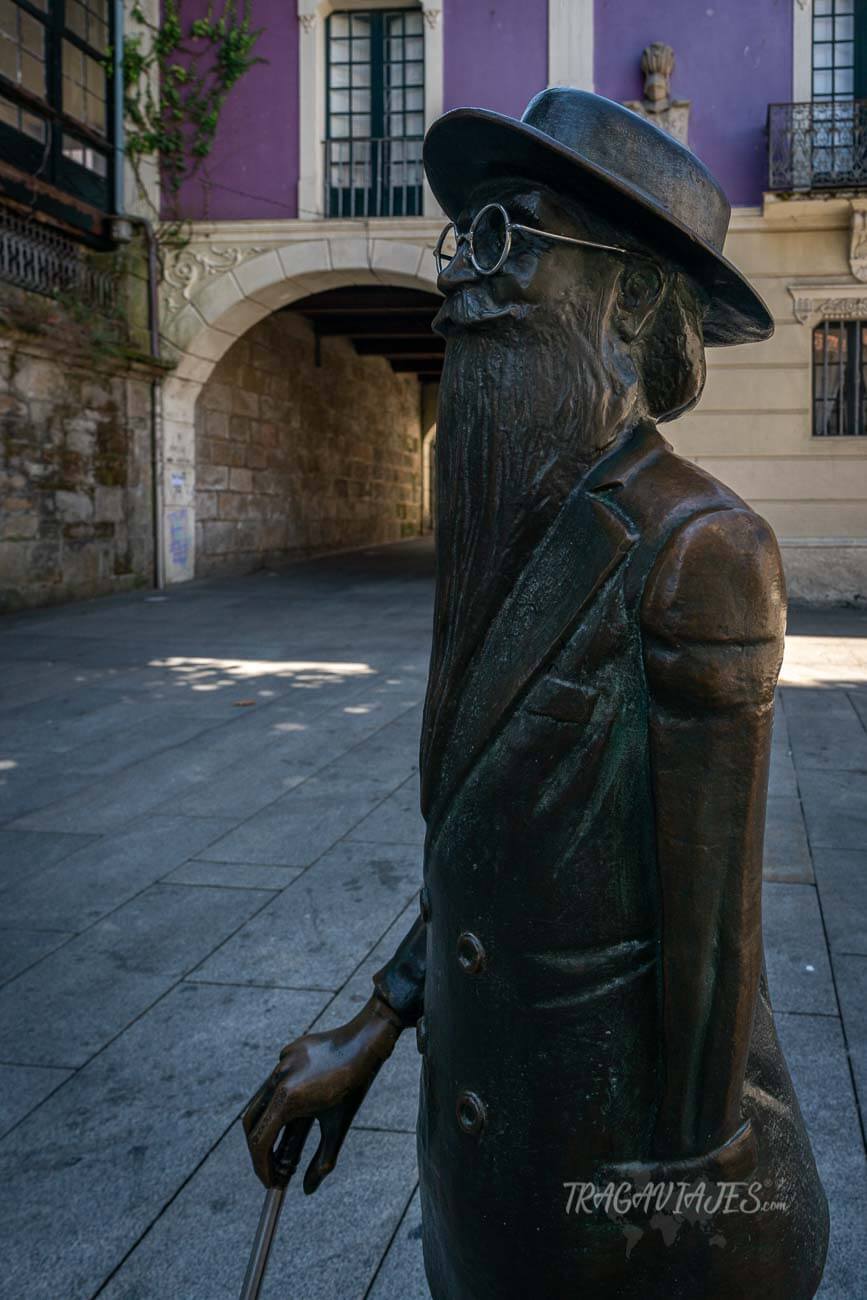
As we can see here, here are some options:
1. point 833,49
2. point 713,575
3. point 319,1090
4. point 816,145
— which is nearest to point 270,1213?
point 319,1090

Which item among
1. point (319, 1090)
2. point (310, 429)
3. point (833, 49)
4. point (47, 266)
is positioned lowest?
point (319, 1090)

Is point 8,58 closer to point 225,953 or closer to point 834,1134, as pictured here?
point 225,953

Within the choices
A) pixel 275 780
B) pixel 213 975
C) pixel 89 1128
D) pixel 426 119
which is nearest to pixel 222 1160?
pixel 89 1128

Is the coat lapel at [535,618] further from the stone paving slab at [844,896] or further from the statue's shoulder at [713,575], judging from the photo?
the stone paving slab at [844,896]

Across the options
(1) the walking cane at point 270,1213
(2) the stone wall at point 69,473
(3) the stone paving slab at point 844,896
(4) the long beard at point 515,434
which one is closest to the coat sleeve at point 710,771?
(4) the long beard at point 515,434

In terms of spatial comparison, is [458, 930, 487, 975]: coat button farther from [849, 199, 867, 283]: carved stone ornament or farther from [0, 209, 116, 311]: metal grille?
[849, 199, 867, 283]: carved stone ornament

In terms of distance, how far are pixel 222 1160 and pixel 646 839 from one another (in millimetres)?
1751

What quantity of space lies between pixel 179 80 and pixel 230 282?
2678 mm

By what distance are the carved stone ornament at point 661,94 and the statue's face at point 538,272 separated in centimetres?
1420

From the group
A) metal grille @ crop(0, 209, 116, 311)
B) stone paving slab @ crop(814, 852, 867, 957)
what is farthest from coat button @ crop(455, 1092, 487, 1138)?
metal grille @ crop(0, 209, 116, 311)

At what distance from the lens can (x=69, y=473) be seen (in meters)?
13.3

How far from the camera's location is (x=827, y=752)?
6.42m

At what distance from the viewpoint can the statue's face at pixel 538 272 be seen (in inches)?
47.8

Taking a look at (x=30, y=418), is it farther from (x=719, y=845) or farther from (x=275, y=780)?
(x=719, y=845)
